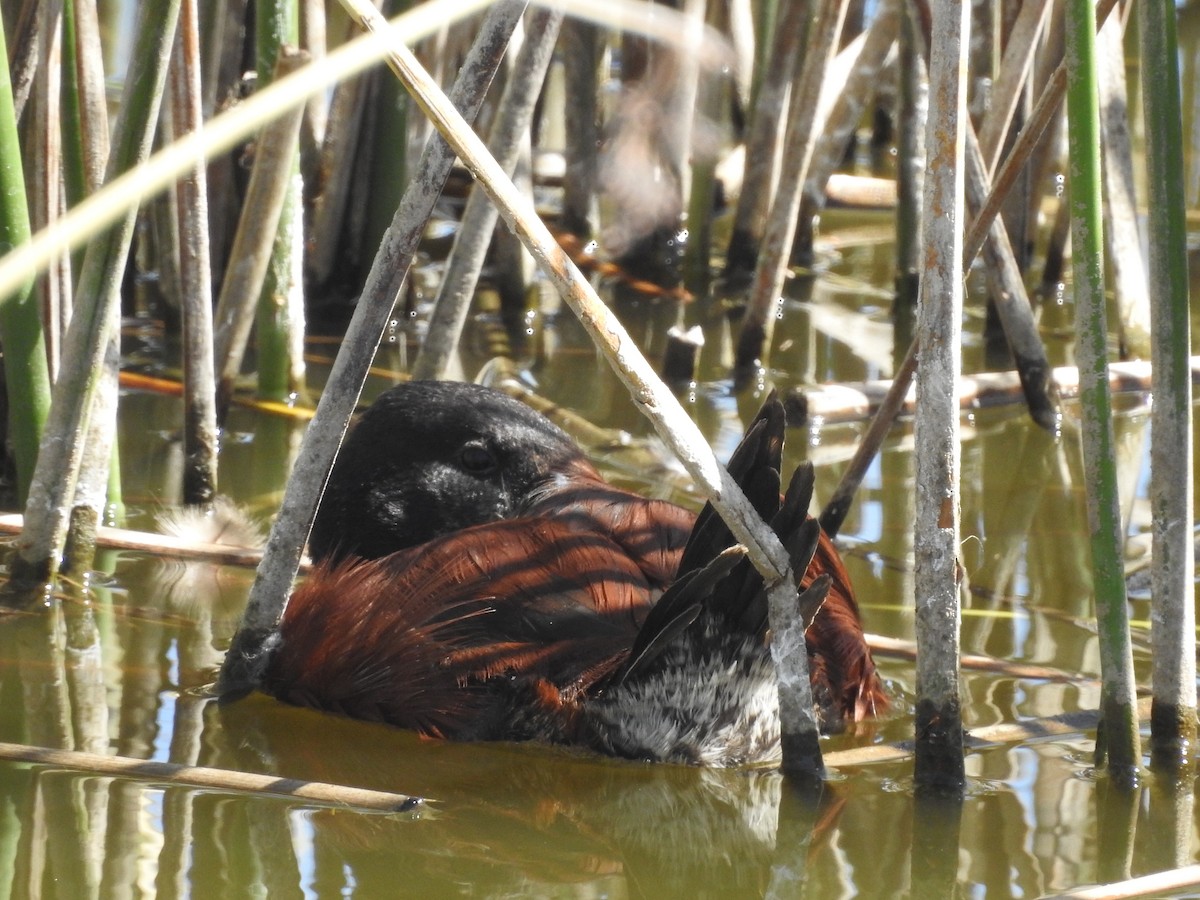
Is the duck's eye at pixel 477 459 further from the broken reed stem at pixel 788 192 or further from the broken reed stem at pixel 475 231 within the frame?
the broken reed stem at pixel 788 192

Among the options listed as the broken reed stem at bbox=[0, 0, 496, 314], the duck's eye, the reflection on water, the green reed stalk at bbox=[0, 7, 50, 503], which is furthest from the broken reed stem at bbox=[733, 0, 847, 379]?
the broken reed stem at bbox=[0, 0, 496, 314]

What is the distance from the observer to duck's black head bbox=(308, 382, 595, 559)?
311 cm

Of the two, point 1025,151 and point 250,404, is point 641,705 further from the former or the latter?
point 250,404

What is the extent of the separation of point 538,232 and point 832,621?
3.44ft

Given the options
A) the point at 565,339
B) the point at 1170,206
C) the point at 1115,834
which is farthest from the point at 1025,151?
the point at 565,339

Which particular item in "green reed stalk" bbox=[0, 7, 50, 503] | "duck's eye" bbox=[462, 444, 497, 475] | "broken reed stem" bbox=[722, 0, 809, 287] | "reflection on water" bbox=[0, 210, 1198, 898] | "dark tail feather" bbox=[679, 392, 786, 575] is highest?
"broken reed stem" bbox=[722, 0, 809, 287]

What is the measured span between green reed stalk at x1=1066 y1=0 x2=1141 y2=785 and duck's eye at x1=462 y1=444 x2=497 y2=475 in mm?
1350

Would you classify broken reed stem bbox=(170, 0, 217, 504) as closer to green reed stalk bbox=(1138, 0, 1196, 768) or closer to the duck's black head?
the duck's black head

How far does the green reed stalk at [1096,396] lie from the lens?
198 centimetres

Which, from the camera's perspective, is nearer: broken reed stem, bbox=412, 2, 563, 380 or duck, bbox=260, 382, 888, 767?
duck, bbox=260, 382, 888, 767

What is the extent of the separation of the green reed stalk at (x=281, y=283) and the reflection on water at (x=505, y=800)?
937 mm

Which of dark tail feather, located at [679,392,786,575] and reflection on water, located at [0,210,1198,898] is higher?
dark tail feather, located at [679,392,786,575]

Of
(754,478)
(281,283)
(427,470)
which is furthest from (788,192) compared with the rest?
(754,478)

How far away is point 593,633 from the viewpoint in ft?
7.99
